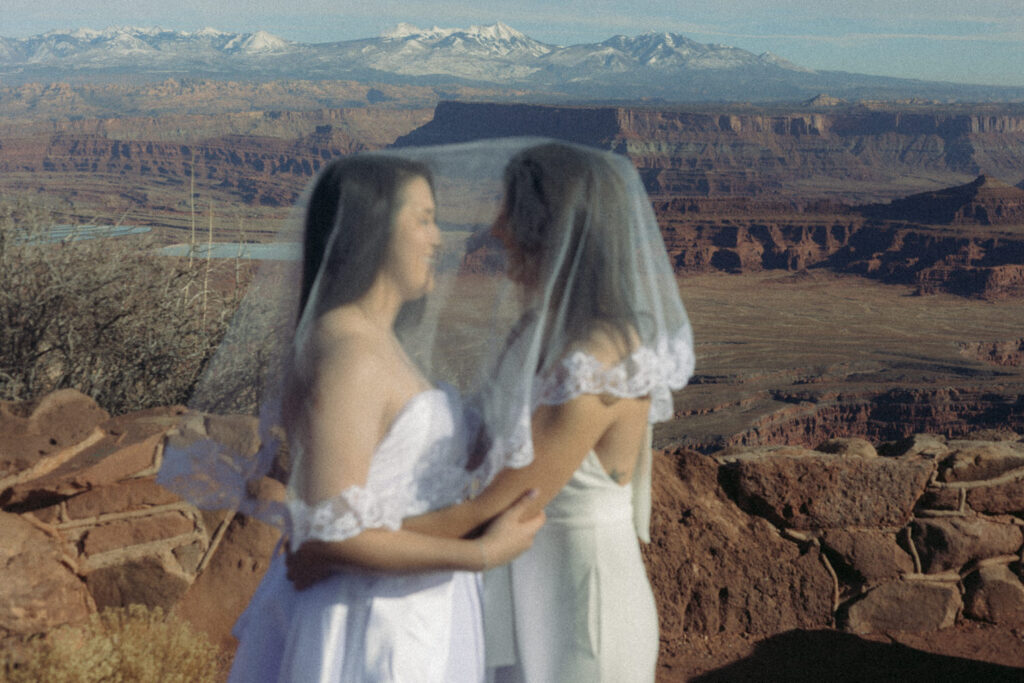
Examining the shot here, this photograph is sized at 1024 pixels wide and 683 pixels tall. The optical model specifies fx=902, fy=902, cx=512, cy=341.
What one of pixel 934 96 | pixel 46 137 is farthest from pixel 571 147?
pixel 934 96

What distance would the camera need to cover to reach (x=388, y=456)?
3.81ft

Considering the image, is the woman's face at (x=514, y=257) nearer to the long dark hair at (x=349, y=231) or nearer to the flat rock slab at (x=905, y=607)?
the long dark hair at (x=349, y=231)

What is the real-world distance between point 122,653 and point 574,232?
5.51ft

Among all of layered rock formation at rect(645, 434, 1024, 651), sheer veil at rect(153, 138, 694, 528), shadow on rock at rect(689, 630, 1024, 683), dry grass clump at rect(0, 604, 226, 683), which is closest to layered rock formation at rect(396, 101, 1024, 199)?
layered rock formation at rect(645, 434, 1024, 651)

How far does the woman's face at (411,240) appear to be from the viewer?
1.20 meters

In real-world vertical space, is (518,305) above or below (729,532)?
above

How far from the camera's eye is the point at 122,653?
2.20 meters

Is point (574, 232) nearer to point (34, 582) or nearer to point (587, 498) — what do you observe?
point (587, 498)

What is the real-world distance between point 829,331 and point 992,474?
145 feet

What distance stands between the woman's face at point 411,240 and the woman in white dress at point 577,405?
128mm

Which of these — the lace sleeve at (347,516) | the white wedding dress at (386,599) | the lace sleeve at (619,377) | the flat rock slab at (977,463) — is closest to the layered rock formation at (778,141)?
the flat rock slab at (977,463)

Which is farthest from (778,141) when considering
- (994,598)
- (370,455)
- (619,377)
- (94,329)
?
(370,455)

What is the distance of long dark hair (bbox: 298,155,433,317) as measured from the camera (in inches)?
46.5

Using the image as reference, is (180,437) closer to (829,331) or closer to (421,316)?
(421,316)
